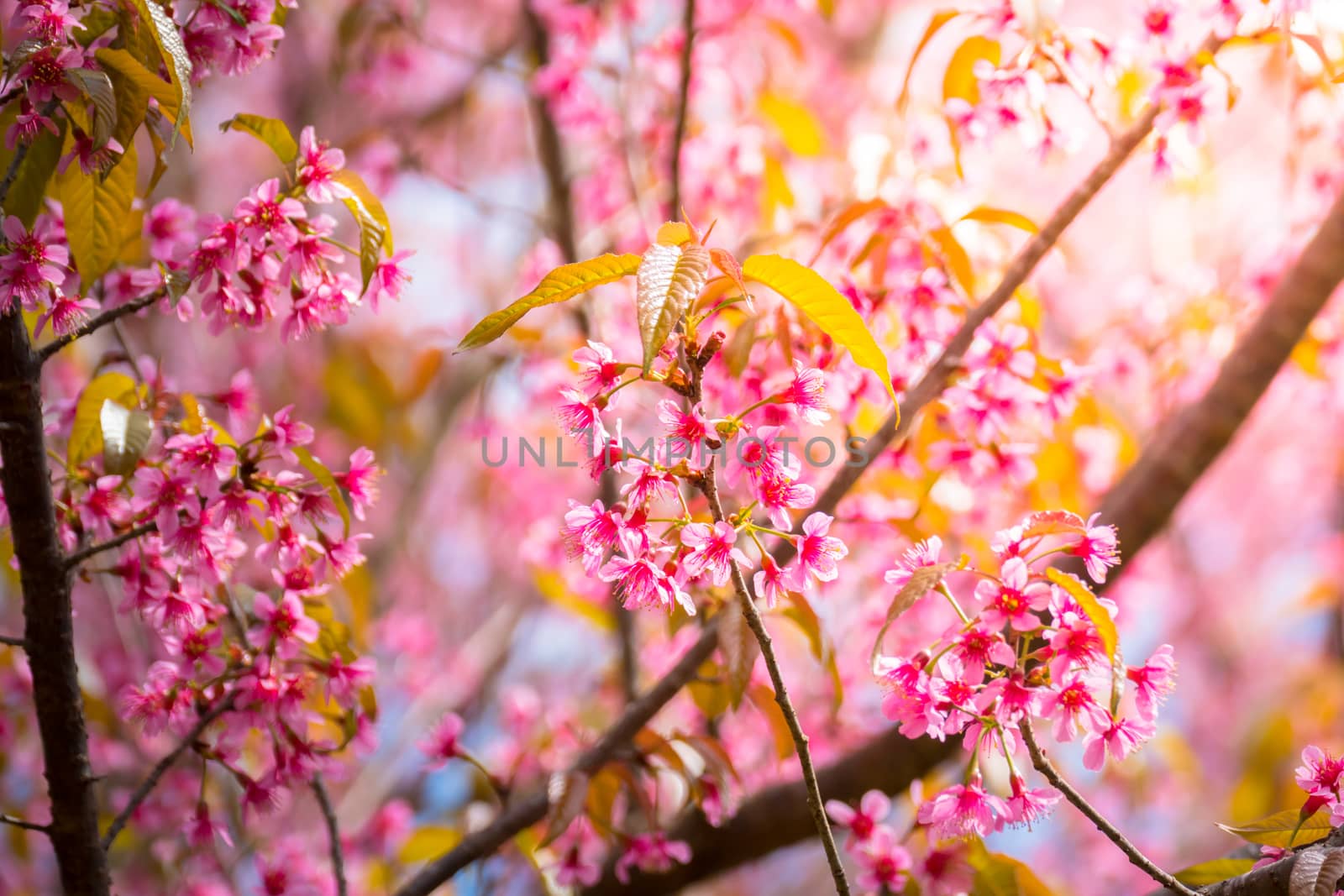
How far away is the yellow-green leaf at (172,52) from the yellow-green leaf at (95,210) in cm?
19

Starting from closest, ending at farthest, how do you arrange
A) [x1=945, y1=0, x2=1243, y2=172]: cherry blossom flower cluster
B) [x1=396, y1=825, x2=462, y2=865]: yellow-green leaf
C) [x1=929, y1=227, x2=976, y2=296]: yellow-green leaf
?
[x1=945, y1=0, x2=1243, y2=172]: cherry blossom flower cluster → [x1=929, y1=227, x2=976, y2=296]: yellow-green leaf → [x1=396, y1=825, x2=462, y2=865]: yellow-green leaf

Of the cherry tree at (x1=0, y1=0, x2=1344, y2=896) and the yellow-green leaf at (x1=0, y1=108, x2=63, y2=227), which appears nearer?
the cherry tree at (x1=0, y1=0, x2=1344, y2=896)

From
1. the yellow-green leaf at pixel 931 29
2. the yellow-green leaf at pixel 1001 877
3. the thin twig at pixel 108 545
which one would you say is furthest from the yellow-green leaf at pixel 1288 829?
the thin twig at pixel 108 545

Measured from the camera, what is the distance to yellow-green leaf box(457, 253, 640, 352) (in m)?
0.92

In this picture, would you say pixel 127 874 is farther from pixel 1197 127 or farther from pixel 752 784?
pixel 1197 127

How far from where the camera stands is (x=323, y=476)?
3.83 feet

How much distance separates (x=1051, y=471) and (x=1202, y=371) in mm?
975

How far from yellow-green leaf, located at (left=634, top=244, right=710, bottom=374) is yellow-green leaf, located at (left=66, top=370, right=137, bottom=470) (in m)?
0.81

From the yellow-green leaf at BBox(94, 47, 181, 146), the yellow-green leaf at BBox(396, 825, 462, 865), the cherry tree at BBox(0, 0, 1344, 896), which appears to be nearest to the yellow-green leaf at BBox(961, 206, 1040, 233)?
the cherry tree at BBox(0, 0, 1344, 896)

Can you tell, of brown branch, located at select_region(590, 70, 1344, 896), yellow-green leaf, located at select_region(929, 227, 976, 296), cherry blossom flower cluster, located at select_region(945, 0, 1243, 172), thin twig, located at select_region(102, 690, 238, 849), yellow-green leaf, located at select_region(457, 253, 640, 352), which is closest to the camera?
yellow-green leaf, located at select_region(457, 253, 640, 352)

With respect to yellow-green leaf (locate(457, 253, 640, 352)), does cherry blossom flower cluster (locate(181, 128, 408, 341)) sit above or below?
above

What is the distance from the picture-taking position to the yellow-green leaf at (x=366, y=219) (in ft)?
3.66

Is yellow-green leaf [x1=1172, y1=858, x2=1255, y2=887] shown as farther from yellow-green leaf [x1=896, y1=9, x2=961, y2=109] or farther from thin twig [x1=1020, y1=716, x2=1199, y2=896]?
yellow-green leaf [x1=896, y1=9, x2=961, y2=109]

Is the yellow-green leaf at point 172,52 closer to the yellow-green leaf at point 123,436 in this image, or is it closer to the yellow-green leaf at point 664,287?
the yellow-green leaf at point 123,436
